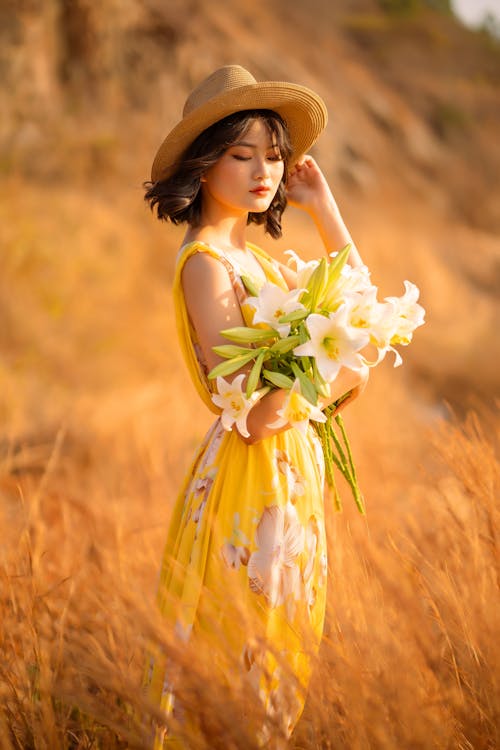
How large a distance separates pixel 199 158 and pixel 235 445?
2.24 feet

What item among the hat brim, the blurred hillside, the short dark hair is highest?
the blurred hillside

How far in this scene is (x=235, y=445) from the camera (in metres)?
1.72

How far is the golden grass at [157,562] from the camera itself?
133 cm

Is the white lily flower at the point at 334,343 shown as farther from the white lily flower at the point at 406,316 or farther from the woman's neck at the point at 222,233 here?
the woman's neck at the point at 222,233

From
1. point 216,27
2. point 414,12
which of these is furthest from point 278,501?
point 414,12

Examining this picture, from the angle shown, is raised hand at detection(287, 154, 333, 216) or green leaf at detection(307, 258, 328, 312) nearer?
green leaf at detection(307, 258, 328, 312)

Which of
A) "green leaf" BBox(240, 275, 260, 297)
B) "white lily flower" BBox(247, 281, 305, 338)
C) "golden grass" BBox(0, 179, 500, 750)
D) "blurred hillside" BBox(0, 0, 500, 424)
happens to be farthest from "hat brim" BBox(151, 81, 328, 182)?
"blurred hillside" BBox(0, 0, 500, 424)

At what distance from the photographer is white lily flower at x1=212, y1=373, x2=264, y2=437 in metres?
1.51

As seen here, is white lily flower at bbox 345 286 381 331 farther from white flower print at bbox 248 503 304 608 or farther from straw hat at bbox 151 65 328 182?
straw hat at bbox 151 65 328 182

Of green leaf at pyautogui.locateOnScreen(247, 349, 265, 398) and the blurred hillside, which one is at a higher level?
the blurred hillside

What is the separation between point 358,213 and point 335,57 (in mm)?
6373

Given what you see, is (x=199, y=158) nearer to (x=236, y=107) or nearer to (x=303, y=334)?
(x=236, y=107)

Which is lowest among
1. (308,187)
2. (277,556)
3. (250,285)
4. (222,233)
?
(277,556)

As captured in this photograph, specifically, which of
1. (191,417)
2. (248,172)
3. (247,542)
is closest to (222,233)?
(248,172)
